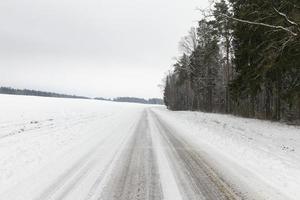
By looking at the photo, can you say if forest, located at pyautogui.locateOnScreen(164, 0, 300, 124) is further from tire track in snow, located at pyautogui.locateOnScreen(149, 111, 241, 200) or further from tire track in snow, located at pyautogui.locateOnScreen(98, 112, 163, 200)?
tire track in snow, located at pyautogui.locateOnScreen(98, 112, 163, 200)

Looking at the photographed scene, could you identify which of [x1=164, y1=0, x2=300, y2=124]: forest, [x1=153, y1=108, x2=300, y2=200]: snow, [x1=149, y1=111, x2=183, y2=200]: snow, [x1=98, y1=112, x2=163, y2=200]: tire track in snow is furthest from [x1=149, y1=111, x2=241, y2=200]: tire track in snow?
[x1=164, y1=0, x2=300, y2=124]: forest

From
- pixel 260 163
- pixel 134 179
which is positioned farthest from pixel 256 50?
pixel 134 179

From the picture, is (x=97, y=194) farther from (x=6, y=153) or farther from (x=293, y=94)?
(x=293, y=94)

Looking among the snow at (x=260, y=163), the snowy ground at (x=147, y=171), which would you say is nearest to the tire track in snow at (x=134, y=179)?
the snowy ground at (x=147, y=171)

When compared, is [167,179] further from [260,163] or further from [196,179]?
[260,163]

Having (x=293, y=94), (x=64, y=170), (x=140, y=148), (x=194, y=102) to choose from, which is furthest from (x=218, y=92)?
(x=64, y=170)

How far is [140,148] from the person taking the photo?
11797 mm

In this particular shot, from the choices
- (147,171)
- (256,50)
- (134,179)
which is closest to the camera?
(134,179)

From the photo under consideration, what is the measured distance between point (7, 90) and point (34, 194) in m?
198

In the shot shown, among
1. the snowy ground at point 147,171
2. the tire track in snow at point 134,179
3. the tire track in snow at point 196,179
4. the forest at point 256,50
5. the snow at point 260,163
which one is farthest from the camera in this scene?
the forest at point 256,50

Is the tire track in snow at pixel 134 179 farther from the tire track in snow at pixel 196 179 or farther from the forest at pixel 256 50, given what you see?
the forest at pixel 256 50

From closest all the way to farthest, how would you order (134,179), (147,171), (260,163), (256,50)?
(134,179), (147,171), (260,163), (256,50)

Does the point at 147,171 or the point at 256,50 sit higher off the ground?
the point at 256,50

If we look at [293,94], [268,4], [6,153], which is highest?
[268,4]
